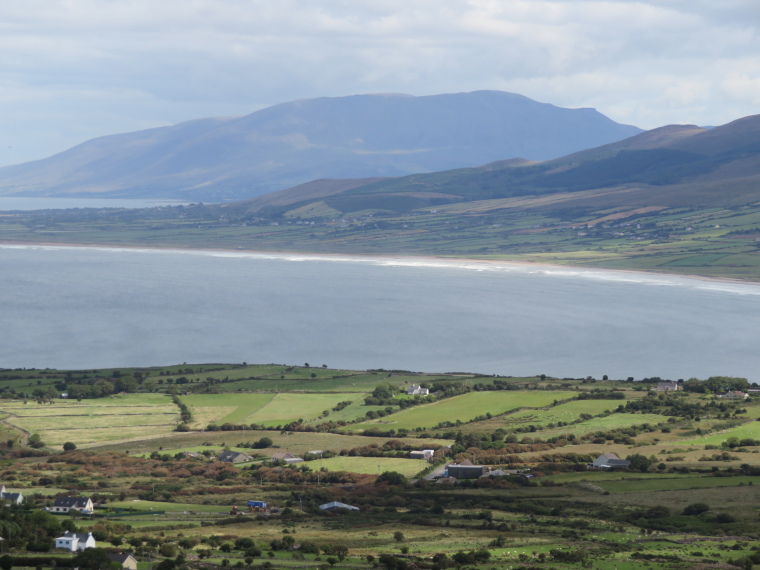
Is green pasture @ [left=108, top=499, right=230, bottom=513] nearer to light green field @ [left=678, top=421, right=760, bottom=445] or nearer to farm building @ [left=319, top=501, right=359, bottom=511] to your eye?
farm building @ [left=319, top=501, right=359, bottom=511]

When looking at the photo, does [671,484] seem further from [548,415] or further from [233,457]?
[233,457]

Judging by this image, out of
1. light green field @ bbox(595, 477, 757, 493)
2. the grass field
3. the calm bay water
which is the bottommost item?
light green field @ bbox(595, 477, 757, 493)

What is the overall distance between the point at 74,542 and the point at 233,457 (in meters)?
15.7

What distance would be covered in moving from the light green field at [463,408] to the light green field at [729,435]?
984 cm

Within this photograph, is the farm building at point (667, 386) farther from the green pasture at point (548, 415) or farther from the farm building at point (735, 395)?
the green pasture at point (548, 415)

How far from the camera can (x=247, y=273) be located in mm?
120188

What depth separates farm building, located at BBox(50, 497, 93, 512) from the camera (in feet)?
109

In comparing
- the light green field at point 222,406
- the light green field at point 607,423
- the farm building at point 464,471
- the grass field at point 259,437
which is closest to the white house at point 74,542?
the farm building at point 464,471

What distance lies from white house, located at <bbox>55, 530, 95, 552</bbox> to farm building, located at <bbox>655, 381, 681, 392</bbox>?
35.5 m

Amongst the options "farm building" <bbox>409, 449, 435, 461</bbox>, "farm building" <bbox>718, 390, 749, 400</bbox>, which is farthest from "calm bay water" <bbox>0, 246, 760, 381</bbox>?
"farm building" <bbox>409, 449, 435, 461</bbox>

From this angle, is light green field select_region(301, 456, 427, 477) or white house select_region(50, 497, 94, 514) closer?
white house select_region(50, 497, 94, 514)

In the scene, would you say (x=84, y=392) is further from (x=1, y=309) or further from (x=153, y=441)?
(x=1, y=309)

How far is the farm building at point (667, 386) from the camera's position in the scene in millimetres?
56059

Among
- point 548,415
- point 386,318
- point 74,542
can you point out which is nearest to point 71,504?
point 74,542
